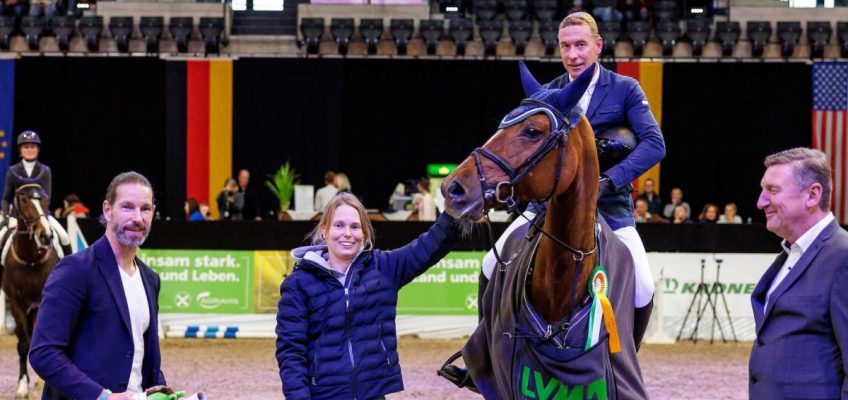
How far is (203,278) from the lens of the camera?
42.5ft

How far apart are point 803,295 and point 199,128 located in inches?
689

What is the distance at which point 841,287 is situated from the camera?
136 inches

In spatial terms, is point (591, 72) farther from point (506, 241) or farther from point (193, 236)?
point (193, 236)

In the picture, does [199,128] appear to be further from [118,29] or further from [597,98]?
[597,98]

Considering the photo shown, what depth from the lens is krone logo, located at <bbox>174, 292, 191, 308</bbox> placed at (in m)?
12.9

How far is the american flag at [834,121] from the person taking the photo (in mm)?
18922

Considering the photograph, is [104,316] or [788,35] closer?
[104,316]

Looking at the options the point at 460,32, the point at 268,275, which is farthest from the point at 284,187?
the point at 268,275

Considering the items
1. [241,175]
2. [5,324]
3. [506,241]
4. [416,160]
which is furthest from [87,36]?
[506,241]

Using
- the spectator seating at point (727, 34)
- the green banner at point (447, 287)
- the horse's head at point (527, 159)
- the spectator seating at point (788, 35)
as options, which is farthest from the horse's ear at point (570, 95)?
the spectator seating at point (788, 35)

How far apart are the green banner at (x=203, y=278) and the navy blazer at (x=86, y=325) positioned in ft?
29.5

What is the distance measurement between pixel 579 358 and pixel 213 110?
16804 mm

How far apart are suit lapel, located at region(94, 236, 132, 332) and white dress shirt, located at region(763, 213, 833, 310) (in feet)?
7.37

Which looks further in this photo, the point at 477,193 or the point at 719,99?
the point at 719,99
